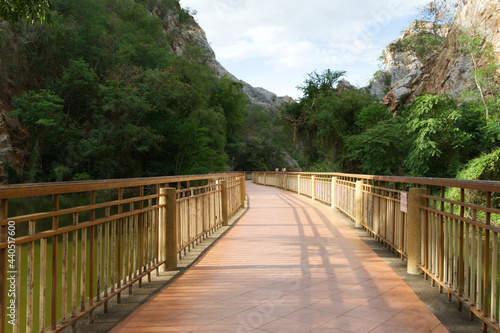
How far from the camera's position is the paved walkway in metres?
3.54

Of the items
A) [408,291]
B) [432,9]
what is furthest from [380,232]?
[432,9]

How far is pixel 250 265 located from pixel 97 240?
2775 millimetres

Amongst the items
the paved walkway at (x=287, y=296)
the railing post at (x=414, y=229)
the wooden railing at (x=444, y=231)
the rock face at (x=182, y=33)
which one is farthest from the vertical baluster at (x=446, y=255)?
the rock face at (x=182, y=33)

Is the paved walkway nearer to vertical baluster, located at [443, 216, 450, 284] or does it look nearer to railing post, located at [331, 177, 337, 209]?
vertical baluster, located at [443, 216, 450, 284]

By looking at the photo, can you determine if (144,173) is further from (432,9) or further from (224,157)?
(432,9)

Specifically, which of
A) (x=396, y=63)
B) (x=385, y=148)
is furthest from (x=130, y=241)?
(x=396, y=63)

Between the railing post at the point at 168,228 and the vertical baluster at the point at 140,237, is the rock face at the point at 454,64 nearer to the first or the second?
the railing post at the point at 168,228

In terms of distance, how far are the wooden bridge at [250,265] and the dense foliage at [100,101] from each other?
33240mm

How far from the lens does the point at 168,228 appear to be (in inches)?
220

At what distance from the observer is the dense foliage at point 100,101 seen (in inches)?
1501

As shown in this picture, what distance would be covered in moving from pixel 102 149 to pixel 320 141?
21196 mm

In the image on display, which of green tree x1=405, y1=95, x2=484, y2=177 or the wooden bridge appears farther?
green tree x1=405, y1=95, x2=484, y2=177

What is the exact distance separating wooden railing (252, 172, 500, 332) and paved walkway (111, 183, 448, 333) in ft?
1.28

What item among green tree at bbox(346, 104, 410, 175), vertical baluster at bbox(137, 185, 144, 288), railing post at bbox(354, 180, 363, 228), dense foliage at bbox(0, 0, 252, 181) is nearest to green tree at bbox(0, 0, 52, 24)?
vertical baluster at bbox(137, 185, 144, 288)
